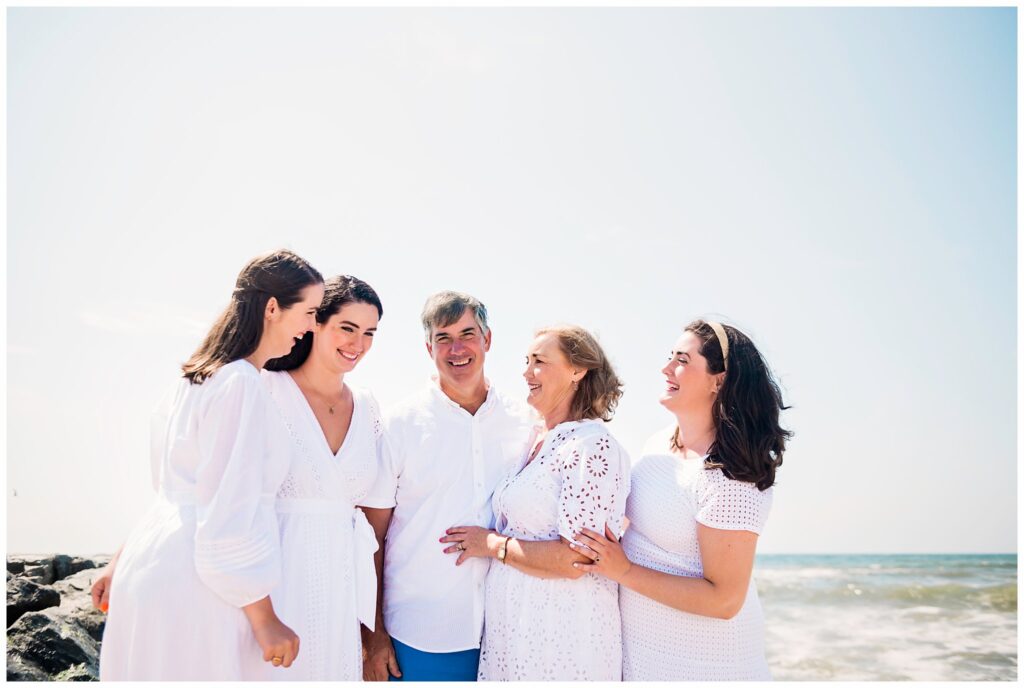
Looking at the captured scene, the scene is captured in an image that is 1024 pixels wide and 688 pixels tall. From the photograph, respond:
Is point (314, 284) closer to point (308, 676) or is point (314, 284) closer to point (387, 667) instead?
point (308, 676)

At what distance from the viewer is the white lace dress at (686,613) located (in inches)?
153

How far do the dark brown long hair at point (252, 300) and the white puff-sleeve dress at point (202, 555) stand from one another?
223 millimetres

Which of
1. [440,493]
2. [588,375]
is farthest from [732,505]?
[440,493]

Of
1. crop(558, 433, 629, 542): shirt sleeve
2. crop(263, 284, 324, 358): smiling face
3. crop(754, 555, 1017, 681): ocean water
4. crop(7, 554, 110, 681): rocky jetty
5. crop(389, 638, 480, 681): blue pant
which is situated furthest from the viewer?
crop(754, 555, 1017, 681): ocean water

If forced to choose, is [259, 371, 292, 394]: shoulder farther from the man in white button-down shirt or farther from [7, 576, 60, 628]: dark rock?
[7, 576, 60, 628]: dark rock

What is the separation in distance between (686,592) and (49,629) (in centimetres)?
536

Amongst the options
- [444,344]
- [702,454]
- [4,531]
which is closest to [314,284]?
[444,344]

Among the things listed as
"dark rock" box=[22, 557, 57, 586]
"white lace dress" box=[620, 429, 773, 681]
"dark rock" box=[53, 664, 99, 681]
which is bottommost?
"dark rock" box=[53, 664, 99, 681]

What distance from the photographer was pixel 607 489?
396 centimetres

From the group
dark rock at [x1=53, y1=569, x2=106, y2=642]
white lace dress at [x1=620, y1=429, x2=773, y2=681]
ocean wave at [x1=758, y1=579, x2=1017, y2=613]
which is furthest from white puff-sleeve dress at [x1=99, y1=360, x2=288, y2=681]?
ocean wave at [x1=758, y1=579, x2=1017, y2=613]

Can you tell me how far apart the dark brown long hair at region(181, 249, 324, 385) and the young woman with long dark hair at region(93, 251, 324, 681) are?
0.44ft

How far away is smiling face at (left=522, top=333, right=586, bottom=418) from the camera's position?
446 cm

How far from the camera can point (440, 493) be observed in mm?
4551

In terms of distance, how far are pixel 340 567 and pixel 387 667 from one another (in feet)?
3.15
